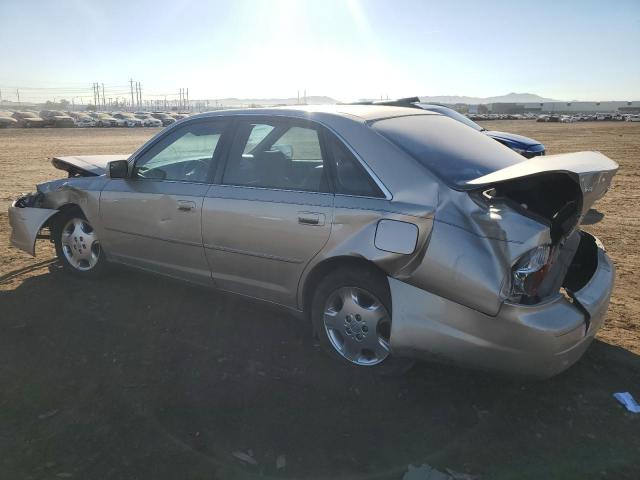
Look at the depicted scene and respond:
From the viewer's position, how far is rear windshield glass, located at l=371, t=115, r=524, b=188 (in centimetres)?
299

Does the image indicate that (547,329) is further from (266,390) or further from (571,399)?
(266,390)

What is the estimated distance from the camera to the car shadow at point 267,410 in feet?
8.23

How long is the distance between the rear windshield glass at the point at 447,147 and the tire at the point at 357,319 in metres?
0.71

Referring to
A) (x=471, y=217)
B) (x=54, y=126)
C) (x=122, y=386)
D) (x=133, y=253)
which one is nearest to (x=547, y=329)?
(x=471, y=217)

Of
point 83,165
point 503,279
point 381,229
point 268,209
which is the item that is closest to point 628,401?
point 503,279

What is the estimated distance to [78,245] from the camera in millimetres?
4895

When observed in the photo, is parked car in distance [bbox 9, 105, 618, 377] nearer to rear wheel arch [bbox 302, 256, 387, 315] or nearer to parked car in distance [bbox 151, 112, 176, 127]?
rear wheel arch [bbox 302, 256, 387, 315]

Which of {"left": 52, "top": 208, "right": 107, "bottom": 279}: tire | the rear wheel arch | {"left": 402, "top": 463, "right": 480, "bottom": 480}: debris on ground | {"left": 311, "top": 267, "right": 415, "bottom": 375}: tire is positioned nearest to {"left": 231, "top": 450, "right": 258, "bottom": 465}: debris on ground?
{"left": 402, "top": 463, "right": 480, "bottom": 480}: debris on ground

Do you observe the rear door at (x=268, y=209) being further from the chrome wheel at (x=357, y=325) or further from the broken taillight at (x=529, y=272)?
the broken taillight at (x=529, y=272)

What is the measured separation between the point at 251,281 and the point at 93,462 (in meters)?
1.51

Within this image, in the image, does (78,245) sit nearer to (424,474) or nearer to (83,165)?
(83,165)

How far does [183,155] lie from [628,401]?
11.8 ft

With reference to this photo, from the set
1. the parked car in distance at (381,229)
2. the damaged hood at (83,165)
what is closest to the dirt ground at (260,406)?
the parked car in distance at (381,229)

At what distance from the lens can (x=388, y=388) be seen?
3137 mm
